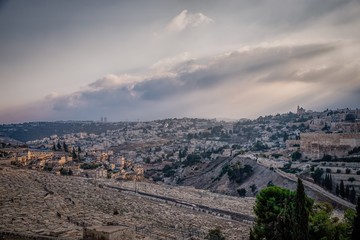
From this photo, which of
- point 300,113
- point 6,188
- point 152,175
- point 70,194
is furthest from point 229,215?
point 300,113

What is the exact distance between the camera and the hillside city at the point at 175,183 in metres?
25.6

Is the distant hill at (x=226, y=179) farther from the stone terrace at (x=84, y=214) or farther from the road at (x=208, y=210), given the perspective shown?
the stone terrace at (x=84, y=214)

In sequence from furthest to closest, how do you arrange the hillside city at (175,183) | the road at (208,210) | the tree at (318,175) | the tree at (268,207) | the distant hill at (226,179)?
1. the distant hill at (226,179)
2. the tree at (318,175)
3. the road at (208,210)
4. the hillside city at (175,183)
5. the tree at (268,207)

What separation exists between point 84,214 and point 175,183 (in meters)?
41.6

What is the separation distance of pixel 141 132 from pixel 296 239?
13665 centimetres

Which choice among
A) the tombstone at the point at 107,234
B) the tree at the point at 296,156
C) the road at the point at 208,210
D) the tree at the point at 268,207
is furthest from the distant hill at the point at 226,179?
the tombstone at the point at 107,234

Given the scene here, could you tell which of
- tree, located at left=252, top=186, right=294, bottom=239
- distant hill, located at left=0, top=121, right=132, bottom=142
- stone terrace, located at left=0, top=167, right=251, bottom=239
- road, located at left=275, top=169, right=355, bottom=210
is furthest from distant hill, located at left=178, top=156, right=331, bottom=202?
distant hill, located at left=0, top=121, right=132, bottom=142

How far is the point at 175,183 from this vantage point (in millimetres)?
68500

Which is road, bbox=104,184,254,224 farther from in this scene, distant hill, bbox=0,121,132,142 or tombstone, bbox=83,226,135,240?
distant hill, bbox=0,121,132,142

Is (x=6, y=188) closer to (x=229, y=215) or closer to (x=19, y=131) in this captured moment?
(x=229, y=215)

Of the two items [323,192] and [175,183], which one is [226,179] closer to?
[175,183]

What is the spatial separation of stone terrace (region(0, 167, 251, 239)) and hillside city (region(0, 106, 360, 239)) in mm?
67

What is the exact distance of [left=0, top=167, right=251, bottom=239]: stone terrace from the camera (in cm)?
2246

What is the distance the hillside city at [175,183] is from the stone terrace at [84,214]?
67mm
